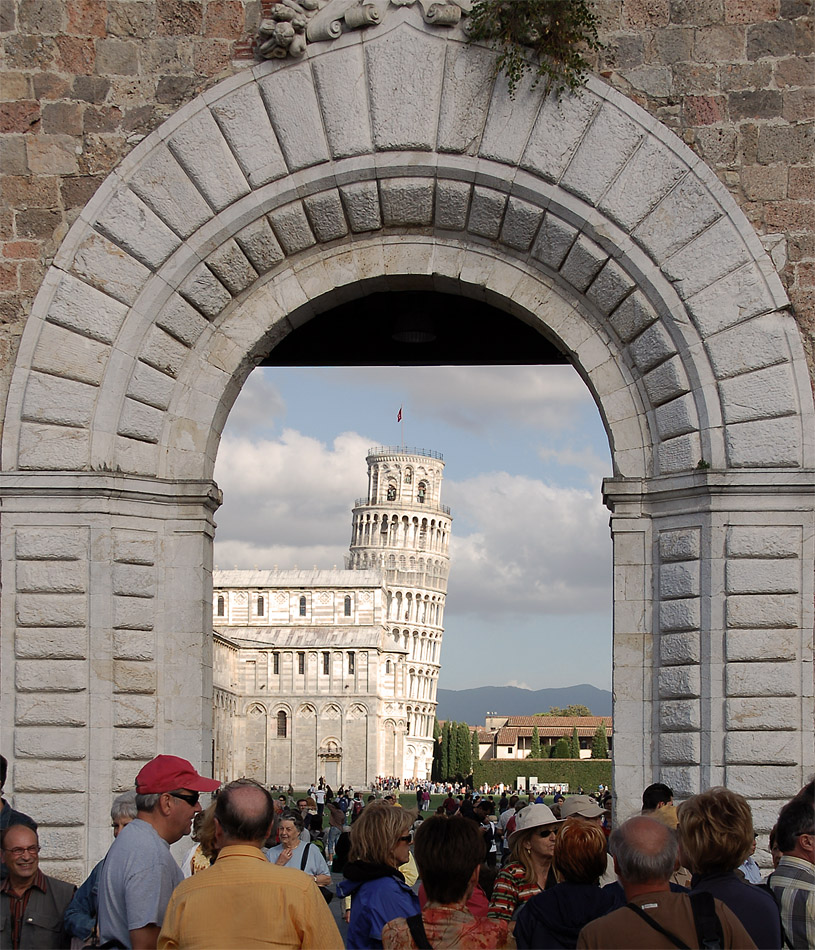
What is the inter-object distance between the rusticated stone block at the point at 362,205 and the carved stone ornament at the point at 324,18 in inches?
42.7

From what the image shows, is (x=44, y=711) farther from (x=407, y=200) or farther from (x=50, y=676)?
(x=407, y=200)

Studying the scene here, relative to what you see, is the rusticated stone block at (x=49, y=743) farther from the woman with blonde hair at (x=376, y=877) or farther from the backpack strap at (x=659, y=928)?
the backpack strap at (x=659, y=928)

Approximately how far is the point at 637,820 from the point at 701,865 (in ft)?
2.00

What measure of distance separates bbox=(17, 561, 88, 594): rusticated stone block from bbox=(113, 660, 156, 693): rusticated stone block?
63 centimetres

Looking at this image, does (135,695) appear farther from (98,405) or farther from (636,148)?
(636,148)

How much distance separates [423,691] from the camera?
11419cm

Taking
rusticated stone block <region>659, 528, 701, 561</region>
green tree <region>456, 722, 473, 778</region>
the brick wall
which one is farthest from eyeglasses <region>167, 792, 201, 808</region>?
green tree <region>456, 722, 473, 778</region>

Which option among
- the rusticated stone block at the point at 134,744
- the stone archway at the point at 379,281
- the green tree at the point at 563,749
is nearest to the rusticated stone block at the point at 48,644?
the stone archway at the point at 379,281

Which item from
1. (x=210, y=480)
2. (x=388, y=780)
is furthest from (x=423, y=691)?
(x=210, y=480)

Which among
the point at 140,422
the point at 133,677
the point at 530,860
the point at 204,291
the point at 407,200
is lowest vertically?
the point at 530,860

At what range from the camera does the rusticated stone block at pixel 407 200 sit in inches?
422

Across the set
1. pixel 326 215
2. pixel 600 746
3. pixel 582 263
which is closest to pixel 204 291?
pixel 326 215

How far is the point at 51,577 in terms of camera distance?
10.1m

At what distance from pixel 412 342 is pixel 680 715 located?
4981mm
